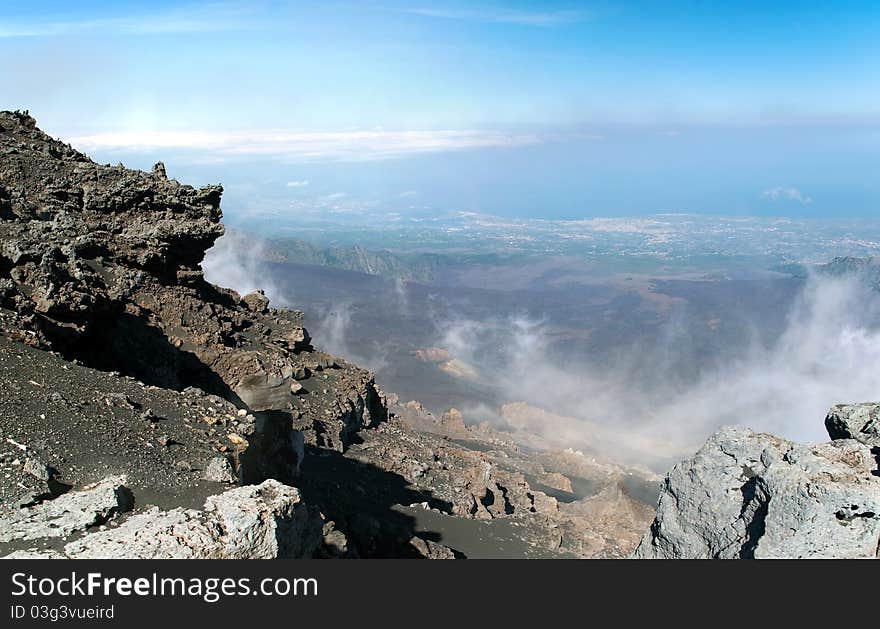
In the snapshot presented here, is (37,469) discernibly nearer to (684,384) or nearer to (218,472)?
(218,472)

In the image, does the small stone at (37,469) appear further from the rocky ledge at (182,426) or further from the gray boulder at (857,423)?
the gray boulder at (857,423)

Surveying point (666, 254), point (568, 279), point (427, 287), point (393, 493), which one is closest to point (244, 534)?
point (393, 493)

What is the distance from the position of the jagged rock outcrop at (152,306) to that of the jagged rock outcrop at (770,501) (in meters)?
6.81

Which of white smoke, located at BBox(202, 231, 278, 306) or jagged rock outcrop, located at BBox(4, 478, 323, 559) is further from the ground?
jagged rock outcrop, located at BBox(4, 478, 323, 559)

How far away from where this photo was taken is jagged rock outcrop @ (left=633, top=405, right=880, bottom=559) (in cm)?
764

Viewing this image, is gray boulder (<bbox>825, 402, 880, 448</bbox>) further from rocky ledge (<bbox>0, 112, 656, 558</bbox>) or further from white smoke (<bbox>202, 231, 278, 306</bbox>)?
white smoke (<bbox>202, 231, 278, 306</bbox>)

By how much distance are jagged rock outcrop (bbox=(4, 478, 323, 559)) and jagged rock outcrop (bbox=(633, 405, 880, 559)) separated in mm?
6096

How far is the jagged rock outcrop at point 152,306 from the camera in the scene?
35.0 feet

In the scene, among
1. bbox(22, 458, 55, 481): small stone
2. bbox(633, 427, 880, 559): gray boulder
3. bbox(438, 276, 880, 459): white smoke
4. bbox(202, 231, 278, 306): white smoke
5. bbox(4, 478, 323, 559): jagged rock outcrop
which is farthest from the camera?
bbox(202, 231, 278, 306): white smoke

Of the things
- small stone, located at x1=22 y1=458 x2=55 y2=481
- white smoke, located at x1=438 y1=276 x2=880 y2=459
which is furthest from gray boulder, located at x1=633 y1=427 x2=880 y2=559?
white smoke, located at x1=438 y1=276 x2=880 y2=459

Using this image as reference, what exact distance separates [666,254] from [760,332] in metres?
74.5

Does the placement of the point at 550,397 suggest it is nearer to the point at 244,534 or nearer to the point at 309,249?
the point at 244,534

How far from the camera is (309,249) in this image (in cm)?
15375

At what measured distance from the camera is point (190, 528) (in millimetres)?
6098
